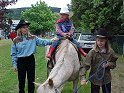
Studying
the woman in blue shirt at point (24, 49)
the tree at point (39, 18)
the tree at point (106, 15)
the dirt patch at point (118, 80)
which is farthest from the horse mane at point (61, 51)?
the tree at point (39, 18)

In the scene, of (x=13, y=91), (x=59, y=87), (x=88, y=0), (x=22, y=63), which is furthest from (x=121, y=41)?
(x=59, y=87)

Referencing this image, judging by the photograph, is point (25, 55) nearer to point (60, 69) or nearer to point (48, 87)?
point (60, 69)

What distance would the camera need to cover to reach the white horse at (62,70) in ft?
20.6

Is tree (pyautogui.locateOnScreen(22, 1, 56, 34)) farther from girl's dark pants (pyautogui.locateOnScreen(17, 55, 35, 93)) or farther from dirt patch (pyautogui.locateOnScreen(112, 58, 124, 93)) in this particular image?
girl's dark pants (pyautogui.locateOnScreen(17, 55, 35, 93))

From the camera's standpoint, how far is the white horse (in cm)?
627

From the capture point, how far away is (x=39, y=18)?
317 feet

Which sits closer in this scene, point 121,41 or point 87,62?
point 87,62

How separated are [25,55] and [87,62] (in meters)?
2.06

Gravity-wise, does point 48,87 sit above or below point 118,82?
above

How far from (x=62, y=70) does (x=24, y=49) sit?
1438 mm

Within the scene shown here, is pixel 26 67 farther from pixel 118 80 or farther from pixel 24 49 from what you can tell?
pixel 118 80

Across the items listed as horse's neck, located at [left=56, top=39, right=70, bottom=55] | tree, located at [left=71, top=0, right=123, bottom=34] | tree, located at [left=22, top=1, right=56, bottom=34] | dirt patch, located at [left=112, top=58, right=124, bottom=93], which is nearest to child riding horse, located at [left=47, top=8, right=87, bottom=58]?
horse's neck, located at [left=56, top=39, right=70, bottom=55]

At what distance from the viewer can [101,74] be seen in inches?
266

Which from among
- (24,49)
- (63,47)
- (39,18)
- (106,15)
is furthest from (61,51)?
(39,18)
